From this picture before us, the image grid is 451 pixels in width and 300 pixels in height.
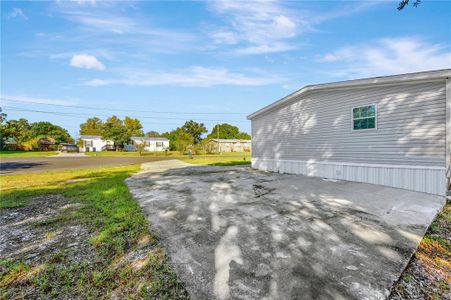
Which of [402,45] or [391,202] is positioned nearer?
[391,202]

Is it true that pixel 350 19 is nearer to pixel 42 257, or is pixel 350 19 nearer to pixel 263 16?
pixel 263 16

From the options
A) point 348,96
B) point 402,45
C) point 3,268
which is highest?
point 402,45

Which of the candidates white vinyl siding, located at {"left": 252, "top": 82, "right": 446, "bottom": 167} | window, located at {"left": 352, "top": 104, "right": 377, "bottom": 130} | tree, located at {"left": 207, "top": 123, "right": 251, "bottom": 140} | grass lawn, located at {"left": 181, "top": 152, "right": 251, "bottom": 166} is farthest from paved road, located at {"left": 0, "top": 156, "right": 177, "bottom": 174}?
tree, located at {"left": 207, "top": 123, "right": 251, "bottom": 140}

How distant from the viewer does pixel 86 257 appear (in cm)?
283

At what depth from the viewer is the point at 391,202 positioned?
17.3ft

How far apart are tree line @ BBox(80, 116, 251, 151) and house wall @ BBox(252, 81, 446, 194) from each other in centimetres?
2527

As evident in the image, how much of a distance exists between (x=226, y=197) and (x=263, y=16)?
30.8 feet

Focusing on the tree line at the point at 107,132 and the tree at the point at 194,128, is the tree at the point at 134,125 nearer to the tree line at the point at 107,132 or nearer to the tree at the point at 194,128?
the tree line at the point at 107,132

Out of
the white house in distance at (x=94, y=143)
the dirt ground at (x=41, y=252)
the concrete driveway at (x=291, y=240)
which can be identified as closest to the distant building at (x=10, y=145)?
the white house in distance at (x=94, y=143)

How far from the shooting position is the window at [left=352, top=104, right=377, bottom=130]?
7.41 m

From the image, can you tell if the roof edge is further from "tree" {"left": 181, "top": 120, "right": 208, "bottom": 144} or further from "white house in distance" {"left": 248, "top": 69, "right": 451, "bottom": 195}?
"tree" {"left": 181, "top": 120, "right": 208, "bottom": 144}

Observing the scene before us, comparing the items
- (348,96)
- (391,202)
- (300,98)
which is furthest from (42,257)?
(300,98)

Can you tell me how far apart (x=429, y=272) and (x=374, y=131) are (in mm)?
5953

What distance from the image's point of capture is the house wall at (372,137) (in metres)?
6.13
